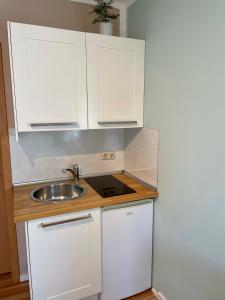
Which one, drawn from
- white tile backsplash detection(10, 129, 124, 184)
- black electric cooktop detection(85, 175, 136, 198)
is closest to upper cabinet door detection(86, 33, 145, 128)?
white tile backsplash detection(10, 129, 124, 184)

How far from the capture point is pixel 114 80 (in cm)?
171

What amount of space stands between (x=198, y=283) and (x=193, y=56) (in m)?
1.40

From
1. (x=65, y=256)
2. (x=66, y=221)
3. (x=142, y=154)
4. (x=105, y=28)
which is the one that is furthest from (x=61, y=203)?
(x=105, y=28)

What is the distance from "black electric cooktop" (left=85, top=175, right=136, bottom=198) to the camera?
1.71 m

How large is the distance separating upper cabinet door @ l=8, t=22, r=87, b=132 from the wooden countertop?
20.5 inches

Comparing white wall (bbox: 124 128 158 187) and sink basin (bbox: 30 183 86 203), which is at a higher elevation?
white wall (bbox: 124 128 158 187)

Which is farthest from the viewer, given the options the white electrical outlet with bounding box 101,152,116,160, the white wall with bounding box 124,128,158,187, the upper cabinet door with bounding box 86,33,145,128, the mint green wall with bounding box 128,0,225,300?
the white electrical outlet with bounding box 101,152,116,160

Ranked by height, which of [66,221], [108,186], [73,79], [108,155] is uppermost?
[73,79]

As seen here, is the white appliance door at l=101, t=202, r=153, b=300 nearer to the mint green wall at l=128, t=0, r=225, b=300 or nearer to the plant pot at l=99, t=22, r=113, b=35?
the mint green wall at l=128, t=0, r=225, b=300

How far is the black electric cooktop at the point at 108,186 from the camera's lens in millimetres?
1713

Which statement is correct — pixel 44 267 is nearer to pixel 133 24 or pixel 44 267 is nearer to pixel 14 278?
pixel 14 278

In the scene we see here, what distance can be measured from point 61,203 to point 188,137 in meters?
0.96

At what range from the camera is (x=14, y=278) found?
6.48ft

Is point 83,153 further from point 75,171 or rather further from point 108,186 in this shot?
point 108,186
